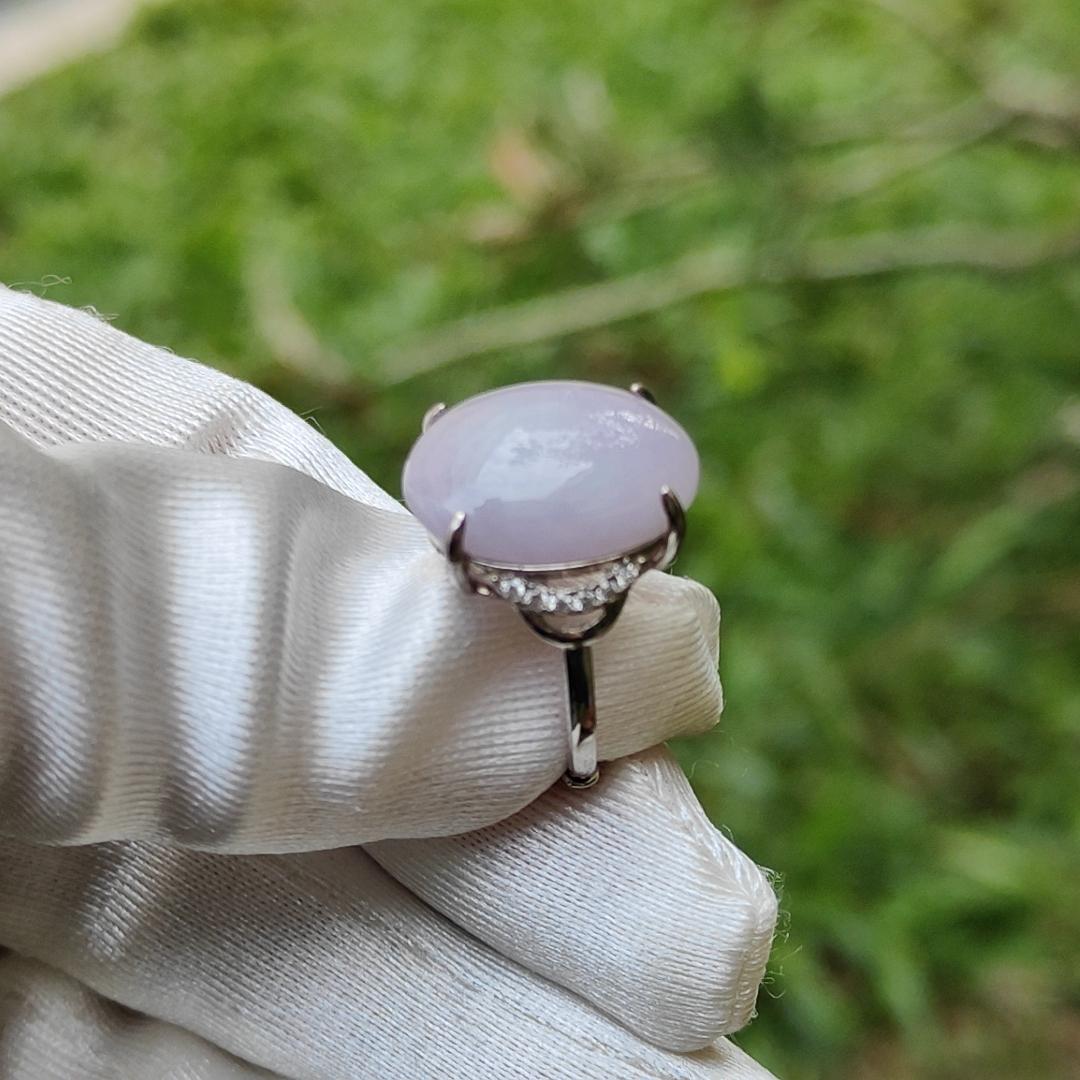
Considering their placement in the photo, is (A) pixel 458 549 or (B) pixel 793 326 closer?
(A) pixel 458 549

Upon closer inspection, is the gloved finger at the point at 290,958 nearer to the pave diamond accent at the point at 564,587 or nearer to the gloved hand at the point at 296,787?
the gloved hand at the point at 296,787

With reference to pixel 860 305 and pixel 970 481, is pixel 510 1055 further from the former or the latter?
pixel 860 305

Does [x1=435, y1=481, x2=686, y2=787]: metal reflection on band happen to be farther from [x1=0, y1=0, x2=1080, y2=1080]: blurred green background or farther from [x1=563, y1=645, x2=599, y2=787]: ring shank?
[x1=0, y1=0, x2=1080, y2=1080]: blurred green background

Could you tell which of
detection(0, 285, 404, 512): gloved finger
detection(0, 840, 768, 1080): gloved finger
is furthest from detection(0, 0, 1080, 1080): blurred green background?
detection(0, 285, 404, 512): gloved finger

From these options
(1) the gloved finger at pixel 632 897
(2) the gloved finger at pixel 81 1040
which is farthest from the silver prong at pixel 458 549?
(2) the gloved finger at pixel 81 1040

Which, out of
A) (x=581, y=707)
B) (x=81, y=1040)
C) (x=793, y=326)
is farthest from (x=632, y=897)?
(x=793, y=326)

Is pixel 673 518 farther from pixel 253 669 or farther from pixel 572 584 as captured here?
pixel 253 669

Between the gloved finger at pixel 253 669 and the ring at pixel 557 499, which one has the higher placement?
the ring at pixel 557 499
